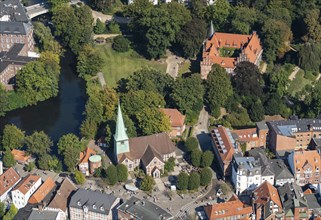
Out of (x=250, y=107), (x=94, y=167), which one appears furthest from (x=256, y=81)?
(x=94, y=167)

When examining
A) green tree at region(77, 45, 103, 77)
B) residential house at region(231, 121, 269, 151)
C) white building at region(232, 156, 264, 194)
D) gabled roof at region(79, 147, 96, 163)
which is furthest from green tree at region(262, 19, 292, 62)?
gabled roof at region(79, 147, 96, 163)

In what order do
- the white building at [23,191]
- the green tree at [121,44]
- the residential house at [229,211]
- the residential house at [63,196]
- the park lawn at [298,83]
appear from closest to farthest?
1. the residential house at [229,211]
2. the residential house at [63,196]
3. the white building at [23,191]
4. the park lawn at [298,83]
5. the green tree at [121,44]

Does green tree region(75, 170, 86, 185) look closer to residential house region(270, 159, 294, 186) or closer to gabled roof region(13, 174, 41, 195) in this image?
gabled roof region(13, 174, 41, 195)

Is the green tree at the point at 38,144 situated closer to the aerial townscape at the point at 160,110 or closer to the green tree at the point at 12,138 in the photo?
the aerial townscape at the point at 160,110

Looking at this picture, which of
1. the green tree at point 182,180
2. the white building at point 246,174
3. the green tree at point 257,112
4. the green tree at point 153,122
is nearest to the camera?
the white building at point 246,174

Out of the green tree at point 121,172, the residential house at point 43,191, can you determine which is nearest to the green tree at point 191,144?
the green tree at point 121,172

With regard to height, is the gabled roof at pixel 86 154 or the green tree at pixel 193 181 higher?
the gabled roof at pixel 86 154

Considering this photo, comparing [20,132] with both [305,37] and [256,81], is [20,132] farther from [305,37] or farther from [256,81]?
[305,37]
